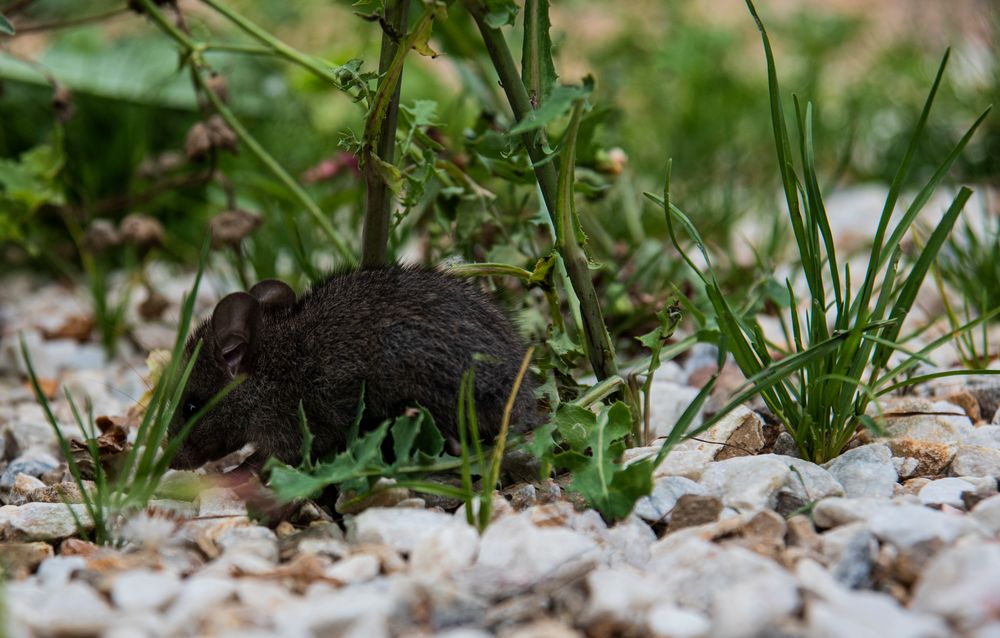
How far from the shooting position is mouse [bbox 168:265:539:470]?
2947mm

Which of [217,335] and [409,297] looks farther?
[217,335]

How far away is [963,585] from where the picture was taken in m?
1.94

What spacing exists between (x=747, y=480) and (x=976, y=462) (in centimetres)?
65

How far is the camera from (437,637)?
6.37 ft

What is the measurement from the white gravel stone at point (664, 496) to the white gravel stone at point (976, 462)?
2.31 feet

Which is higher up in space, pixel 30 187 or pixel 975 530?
pixel 30 187

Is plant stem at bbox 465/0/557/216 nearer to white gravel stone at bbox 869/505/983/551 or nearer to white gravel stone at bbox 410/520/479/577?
white gravel stone at bbox 410/520/479/577

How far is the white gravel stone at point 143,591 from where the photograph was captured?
6.48 feet

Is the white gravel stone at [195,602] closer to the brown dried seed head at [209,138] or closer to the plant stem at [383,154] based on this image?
the plant stem at [383,154]

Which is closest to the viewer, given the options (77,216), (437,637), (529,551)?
(437,637)

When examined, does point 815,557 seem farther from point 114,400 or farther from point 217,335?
point 114,400

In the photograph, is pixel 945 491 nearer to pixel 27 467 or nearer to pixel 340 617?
pixel 340 617

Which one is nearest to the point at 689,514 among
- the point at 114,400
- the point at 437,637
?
the point at 437,637

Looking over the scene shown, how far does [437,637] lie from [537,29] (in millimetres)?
1523
